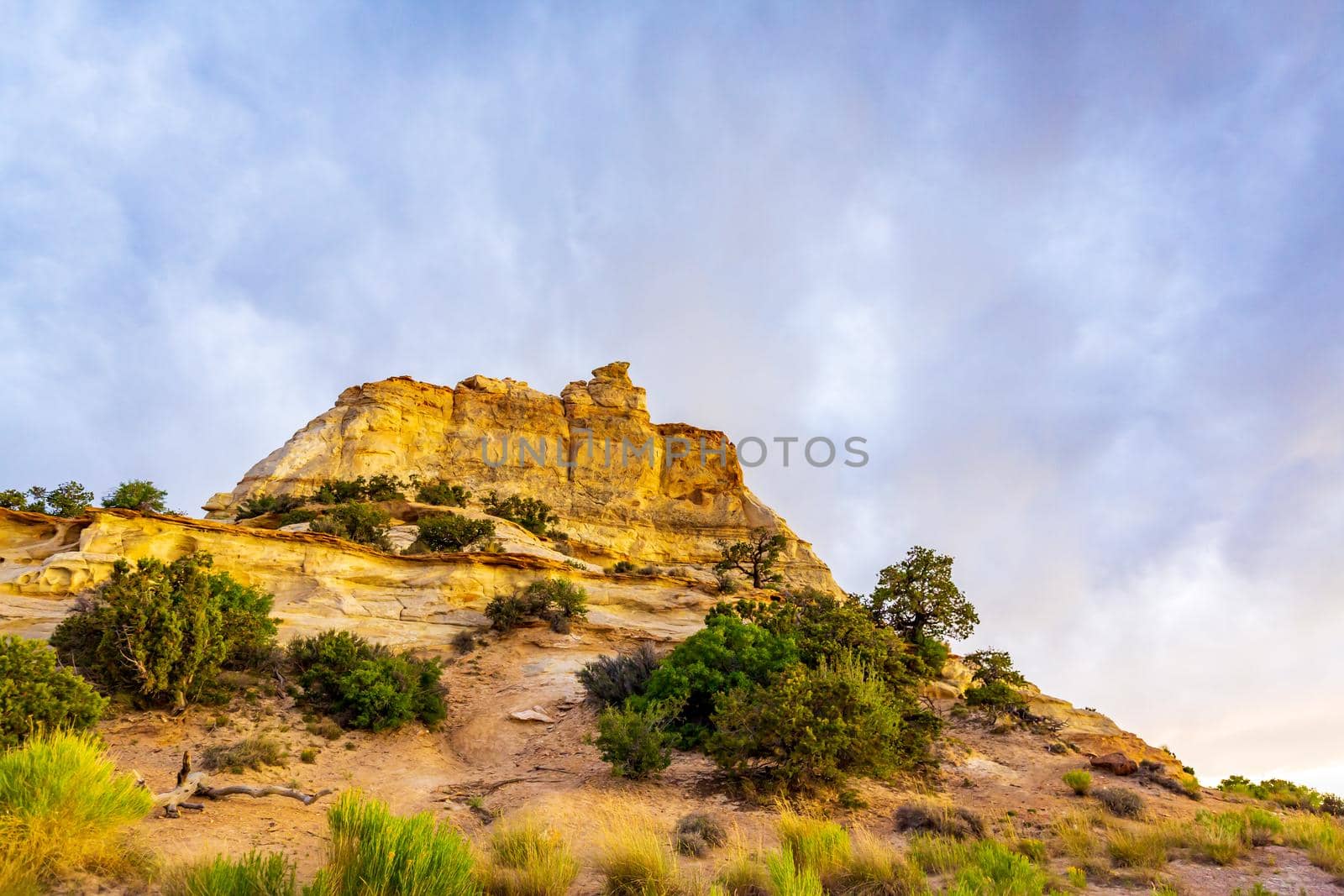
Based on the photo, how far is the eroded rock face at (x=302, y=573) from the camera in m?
19.5

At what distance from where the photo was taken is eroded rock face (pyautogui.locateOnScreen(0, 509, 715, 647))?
64.1ft

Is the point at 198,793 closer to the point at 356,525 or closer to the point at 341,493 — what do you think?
the point at 356,525

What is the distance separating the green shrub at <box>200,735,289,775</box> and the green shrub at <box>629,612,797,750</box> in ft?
22.7

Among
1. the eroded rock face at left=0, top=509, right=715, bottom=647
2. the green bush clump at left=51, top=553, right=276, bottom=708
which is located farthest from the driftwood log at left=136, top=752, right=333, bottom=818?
the eroded rock face at left=0, top=509, right=715, bottom=647

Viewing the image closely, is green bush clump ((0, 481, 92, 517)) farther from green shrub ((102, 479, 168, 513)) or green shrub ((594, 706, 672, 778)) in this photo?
green shrub ((594, 706, 672, 778))

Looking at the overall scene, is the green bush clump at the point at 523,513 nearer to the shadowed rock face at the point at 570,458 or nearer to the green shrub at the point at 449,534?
the shadowed rock face at the point at 570,458

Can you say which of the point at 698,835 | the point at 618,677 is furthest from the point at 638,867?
the point at 618,677

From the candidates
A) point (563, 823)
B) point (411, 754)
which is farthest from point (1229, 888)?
point (411, 754)

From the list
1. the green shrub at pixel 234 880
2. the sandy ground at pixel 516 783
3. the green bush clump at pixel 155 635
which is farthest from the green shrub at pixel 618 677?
the green shrub at pixel 234 880

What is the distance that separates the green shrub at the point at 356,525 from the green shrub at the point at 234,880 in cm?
2664

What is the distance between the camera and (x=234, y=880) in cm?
484

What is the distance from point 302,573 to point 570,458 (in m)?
50.9

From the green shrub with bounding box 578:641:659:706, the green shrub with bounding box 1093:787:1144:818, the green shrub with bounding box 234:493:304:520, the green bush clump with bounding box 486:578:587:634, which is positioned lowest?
the green shrub with bounding box 1093:787:1144:818

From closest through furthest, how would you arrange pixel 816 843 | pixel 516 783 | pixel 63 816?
pixel 63 816, pixel 816 843, pixel 516 783
